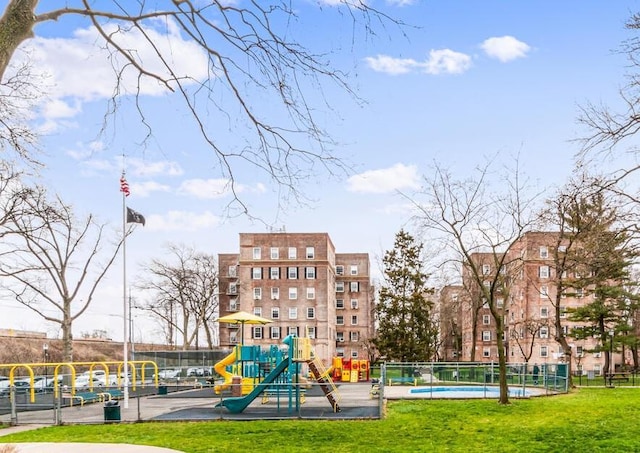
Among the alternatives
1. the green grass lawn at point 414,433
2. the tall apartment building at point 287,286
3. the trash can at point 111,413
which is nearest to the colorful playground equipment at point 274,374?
the green grass lawn at point 414,433

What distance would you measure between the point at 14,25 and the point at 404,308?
52136mm

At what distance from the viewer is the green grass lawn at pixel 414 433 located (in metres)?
14.8

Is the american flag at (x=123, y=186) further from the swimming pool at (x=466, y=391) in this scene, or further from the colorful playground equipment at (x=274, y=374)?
the swimming pool at (x=466, y=391)

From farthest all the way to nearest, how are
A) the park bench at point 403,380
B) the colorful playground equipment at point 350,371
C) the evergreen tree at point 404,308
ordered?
the evergreen tree at point 404,308 < the colorful playground equipment at point 350,371 < the park bench at point 403,380

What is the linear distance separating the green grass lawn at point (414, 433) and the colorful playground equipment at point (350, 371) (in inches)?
876

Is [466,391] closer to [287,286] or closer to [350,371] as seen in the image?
[350,371]

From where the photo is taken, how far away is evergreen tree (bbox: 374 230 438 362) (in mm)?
57000

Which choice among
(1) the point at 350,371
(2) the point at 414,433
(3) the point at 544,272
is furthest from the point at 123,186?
(3) the point at 544,272

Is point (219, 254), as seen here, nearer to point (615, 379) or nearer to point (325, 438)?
point (615, 379)

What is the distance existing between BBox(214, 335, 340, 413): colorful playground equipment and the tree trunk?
1481 cm

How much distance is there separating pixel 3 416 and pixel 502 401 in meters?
17.4

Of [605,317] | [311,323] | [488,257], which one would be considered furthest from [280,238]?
[605,317]

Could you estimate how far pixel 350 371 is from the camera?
44250mm

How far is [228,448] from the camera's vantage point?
1471 cm
